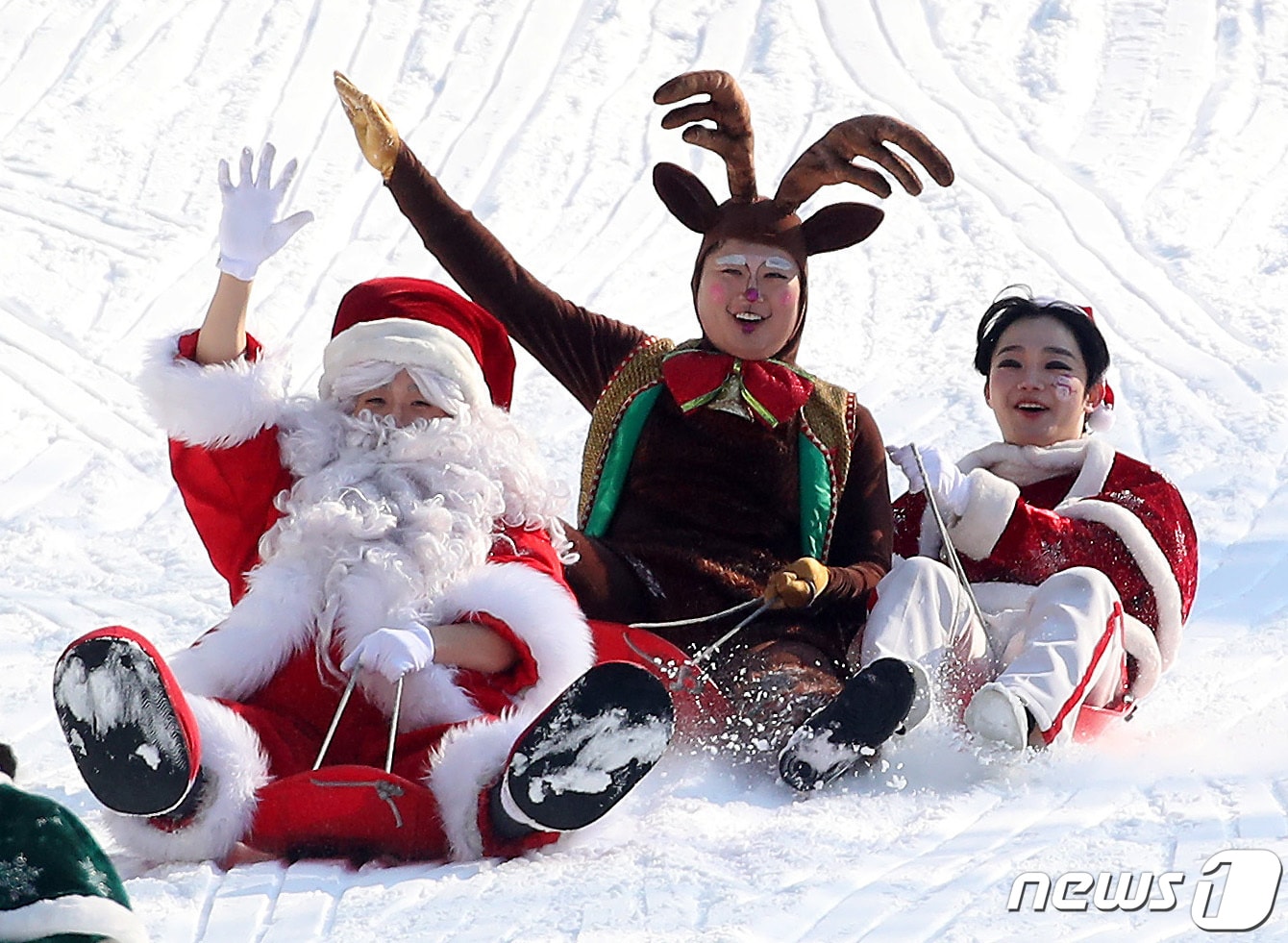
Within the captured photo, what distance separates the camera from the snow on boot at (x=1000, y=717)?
3.51m

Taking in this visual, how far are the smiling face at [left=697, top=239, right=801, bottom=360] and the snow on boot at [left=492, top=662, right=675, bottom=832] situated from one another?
117 cm

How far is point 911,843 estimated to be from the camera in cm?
317

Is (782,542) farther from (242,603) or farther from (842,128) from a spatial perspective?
(242,603)

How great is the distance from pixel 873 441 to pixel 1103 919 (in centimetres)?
146

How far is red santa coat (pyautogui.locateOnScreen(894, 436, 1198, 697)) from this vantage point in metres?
4.00

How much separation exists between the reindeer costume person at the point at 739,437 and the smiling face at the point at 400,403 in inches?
16.4

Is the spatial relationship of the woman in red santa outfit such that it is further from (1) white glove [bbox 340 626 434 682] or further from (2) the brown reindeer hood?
(1) white glove [bbox 340 626 434 682]

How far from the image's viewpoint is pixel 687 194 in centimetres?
406

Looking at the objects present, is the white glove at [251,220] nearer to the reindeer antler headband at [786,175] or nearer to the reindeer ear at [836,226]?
the reindeer antler headband at [786,175]

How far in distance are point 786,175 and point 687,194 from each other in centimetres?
21

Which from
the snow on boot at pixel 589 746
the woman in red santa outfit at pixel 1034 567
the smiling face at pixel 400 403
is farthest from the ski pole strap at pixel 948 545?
the snow on boot at pixel 589 746

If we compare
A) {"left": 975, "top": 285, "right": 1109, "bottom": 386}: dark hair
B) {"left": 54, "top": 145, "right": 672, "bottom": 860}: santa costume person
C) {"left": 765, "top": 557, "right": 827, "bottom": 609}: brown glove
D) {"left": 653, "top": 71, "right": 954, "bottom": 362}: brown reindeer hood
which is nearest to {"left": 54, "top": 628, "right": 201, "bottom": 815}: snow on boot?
{"left": 54, "top": 145, "right": 672, "bottom": 860}: santa costume person

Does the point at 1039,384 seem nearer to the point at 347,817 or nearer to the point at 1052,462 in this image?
the point at 1052,462

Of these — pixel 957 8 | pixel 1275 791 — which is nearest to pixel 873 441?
pixel 1275 791
